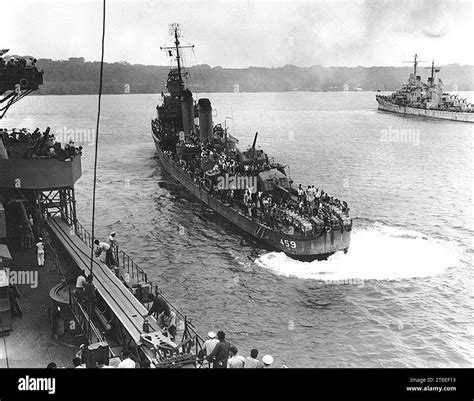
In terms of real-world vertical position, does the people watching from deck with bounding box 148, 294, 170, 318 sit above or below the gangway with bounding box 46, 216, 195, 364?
above

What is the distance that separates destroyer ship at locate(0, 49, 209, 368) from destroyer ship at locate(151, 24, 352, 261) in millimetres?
10139

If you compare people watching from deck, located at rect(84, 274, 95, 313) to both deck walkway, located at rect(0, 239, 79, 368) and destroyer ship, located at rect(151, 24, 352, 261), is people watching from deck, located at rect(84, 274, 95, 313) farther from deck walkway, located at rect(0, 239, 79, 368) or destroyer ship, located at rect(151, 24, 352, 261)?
destroyer ship, located at rect(151, 24, 352, 261)

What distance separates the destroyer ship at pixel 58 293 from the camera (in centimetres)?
1130

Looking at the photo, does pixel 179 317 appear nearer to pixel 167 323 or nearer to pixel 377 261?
pixel 167 323

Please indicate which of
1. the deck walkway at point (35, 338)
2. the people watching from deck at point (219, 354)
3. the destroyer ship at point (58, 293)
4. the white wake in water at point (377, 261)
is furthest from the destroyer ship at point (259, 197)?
the people watching from deck at point (219, 354)

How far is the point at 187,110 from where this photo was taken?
166 ft

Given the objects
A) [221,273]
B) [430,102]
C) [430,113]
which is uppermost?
[430,102]

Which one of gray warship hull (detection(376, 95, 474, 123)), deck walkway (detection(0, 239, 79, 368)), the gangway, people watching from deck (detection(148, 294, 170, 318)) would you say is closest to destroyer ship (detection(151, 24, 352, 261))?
the gangway

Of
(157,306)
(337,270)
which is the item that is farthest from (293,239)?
(157,306)

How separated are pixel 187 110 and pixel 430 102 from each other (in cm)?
7396

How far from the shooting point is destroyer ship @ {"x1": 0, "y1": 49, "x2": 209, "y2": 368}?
11297 millimetres

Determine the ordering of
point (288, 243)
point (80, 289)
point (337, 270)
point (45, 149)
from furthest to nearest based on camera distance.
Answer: point (288, 243) → point (337, 270) → point (45, 149) → point (80, 289)

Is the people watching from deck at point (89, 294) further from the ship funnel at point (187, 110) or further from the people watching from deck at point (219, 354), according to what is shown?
the ship funnel at point (187, 110)
